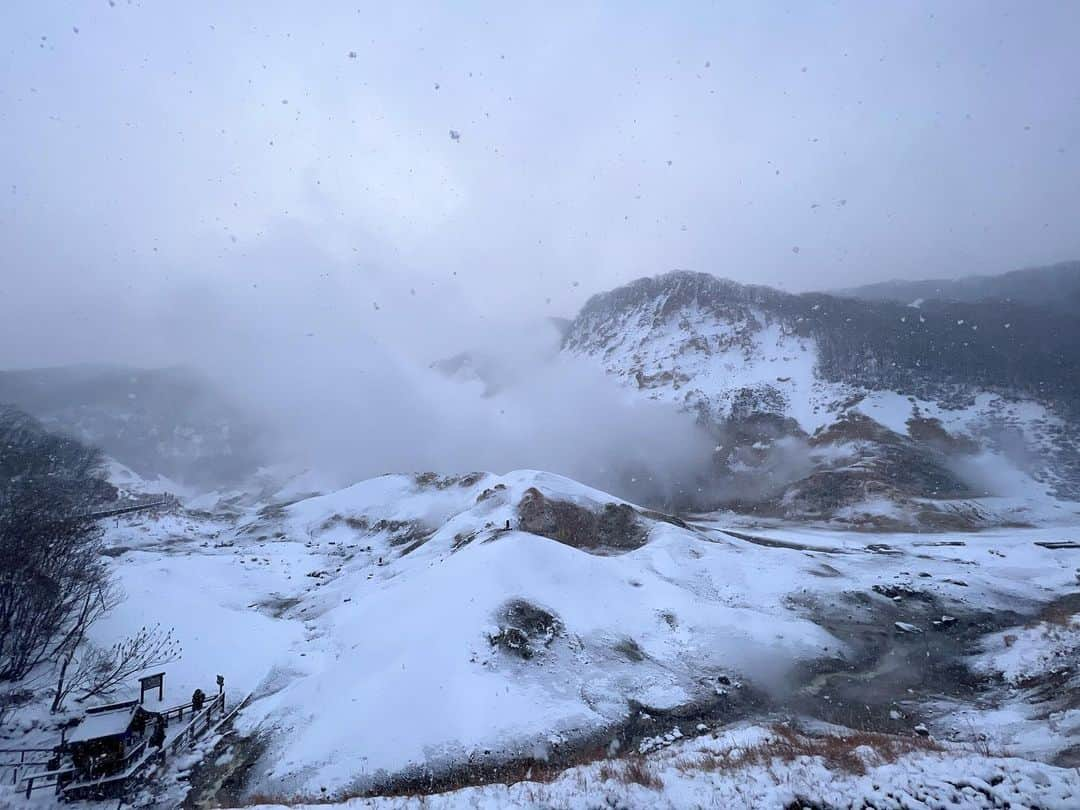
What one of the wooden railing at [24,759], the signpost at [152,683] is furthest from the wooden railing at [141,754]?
the signpost at [152,683]

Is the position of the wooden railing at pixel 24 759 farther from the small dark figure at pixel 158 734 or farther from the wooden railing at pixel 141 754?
the small dark figure at pixel 158 734

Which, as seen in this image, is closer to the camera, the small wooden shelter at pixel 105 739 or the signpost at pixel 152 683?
the small wooden shelter at pixel 105 739

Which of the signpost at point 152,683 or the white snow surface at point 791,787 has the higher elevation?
the signpost at point 152,683

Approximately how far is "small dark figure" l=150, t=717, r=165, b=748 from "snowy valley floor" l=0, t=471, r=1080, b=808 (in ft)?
3.74

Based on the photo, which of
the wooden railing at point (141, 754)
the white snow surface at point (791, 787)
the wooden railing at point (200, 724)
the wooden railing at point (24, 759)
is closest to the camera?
the white snow surface at point (791, 787)

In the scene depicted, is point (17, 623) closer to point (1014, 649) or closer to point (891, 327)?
point (1014, 649)

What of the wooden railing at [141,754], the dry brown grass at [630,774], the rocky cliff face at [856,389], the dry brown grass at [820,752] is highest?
the rocky cliff face at [856,389]

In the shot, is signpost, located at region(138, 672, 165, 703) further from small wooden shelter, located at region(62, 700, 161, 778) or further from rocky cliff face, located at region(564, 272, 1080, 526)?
rocky cliff face, located at region(564, 272, 1080, 526)

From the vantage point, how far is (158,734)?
1638cm

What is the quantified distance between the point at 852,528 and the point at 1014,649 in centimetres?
4295

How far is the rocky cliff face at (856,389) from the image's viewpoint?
7338 cm

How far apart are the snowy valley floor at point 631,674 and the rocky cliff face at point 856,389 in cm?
3684

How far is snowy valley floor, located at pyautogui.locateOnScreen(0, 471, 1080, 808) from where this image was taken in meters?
10.4

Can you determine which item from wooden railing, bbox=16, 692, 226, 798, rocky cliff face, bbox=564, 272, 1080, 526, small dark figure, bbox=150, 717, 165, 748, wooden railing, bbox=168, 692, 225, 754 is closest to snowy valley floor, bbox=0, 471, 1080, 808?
wooden railing, bbox=16, 692, 226, 798
